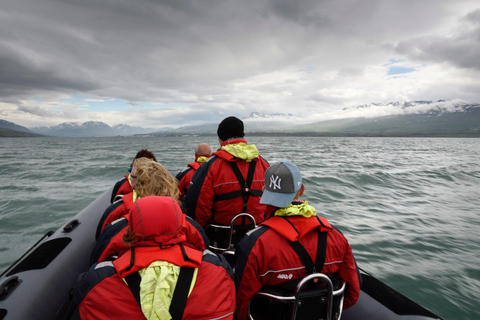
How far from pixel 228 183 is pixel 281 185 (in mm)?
1166

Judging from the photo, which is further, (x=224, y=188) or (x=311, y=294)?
(x=224, y=188)

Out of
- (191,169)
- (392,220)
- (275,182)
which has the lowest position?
(392,220)

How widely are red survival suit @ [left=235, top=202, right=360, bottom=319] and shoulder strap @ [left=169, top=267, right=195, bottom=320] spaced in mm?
559

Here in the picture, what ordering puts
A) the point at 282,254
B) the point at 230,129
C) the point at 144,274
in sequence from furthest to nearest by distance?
the point at 230,129 → the point at 282,254 → the point at 144,274

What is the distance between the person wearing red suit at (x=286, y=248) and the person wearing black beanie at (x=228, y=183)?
1.06 m

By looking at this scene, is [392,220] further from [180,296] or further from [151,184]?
[180,296]

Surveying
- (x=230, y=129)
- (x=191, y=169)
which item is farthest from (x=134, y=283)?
(x=191, y=169)

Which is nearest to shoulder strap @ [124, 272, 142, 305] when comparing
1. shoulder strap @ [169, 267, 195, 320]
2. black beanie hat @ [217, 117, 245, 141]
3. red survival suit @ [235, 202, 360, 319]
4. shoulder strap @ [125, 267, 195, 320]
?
shoulder strap @ [125, 267, 195, 320]

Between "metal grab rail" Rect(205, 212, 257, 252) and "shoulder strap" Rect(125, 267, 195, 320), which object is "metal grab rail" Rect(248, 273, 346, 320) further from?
"metal grab rail" Rect(205, 212, 257, 252)

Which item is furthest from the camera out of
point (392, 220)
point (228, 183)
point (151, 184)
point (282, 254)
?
point (392, 220)

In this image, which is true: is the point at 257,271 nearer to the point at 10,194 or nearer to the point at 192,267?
the point at 192,267

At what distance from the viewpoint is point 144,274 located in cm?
134

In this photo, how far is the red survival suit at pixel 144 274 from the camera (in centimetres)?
135

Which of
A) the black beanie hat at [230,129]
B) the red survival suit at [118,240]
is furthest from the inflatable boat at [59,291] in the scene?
the black beanie hat at [230,129]
